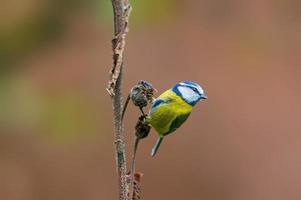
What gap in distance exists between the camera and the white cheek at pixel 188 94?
0.55m

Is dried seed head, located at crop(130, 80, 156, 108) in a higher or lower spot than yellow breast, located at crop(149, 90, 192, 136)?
higher

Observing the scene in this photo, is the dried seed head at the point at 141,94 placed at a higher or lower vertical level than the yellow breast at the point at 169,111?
higher

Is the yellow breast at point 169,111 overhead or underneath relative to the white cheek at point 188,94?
underneath

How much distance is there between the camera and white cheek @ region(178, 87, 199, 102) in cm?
55

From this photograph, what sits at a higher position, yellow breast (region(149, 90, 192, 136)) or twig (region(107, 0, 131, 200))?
twig (region(107, 0, 131, 200))

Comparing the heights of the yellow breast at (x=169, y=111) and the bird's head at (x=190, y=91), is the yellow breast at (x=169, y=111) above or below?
below

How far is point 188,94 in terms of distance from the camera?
0.55 meters

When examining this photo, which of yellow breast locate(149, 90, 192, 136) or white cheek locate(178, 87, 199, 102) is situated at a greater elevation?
white cheek locate(178, 87, 199, 102)
